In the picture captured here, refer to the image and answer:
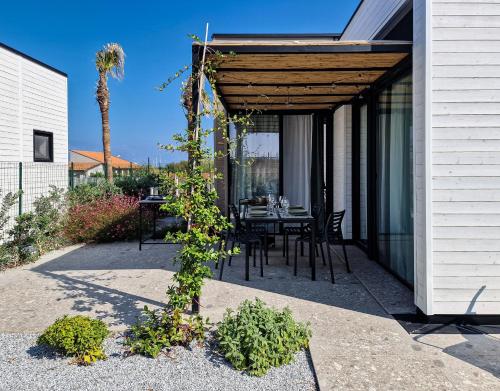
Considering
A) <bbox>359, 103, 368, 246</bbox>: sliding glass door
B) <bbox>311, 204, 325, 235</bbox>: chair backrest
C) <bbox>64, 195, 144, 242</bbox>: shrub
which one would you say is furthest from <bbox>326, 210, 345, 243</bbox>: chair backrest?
<bbox>64, 195, 144, 242</bbox>: shrub

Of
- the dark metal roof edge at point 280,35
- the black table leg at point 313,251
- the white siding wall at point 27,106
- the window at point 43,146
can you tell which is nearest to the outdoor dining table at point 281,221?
the black table leg at point 313,251

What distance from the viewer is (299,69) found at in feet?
16.4

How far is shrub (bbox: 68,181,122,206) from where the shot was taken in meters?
9.00

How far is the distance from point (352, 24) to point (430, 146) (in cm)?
482

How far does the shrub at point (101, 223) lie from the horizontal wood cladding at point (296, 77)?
4.11 m

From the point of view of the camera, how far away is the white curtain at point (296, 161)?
8.82 meters

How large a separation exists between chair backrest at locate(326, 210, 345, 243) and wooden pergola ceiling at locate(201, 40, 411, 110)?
5.91ft

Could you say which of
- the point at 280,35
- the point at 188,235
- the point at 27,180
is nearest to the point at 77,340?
the point at 188,235

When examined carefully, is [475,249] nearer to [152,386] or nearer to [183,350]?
[183,350]

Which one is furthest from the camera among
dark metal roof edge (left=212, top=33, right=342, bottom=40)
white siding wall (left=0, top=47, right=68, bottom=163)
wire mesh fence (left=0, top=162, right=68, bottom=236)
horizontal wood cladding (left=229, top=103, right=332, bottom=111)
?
dark metal roof edge (left=212, top=33, right=342, bottom=40)

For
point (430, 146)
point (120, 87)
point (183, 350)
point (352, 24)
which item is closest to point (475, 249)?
point (430, 146)

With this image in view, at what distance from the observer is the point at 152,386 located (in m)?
2.71

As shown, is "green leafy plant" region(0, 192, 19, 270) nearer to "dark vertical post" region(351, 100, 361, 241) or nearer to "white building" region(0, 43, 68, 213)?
"white building" region(0, 43, 68, 213)

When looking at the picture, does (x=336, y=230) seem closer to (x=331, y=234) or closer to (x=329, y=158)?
(x=331, y=234)
